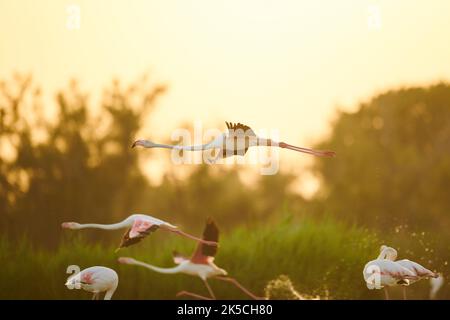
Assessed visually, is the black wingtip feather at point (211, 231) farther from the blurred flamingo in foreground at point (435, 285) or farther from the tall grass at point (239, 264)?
the blurred flamingo in foreground at point (435, 285)

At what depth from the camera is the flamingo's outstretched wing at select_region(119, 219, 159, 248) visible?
30.3 ft

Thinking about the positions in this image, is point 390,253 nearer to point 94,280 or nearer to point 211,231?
point 211,231

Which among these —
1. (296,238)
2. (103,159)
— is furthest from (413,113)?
(296,238)

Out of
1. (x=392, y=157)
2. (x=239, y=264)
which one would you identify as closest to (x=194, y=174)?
(x=392, y=157)

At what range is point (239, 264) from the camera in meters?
13.4

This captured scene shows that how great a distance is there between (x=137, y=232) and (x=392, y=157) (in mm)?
20076

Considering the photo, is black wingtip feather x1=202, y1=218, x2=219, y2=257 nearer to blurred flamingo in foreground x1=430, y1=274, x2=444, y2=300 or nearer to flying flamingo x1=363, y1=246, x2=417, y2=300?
flying flamingo x1=363, y1=246, x2=417, y2=300

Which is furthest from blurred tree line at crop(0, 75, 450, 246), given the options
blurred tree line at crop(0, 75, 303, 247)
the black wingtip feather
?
the black wingtip feather

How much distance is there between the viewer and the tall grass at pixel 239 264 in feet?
41.4

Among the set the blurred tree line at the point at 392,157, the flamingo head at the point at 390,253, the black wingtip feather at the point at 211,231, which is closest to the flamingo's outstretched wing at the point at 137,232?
the black wingtip feather at the point at 211,231

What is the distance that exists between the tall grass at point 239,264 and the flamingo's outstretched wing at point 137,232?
3270 millimetres

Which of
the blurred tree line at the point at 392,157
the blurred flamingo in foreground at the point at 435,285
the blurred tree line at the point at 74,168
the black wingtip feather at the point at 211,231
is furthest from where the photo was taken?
the blurred tree line at the point at 392,157

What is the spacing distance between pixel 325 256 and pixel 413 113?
58.4ft
